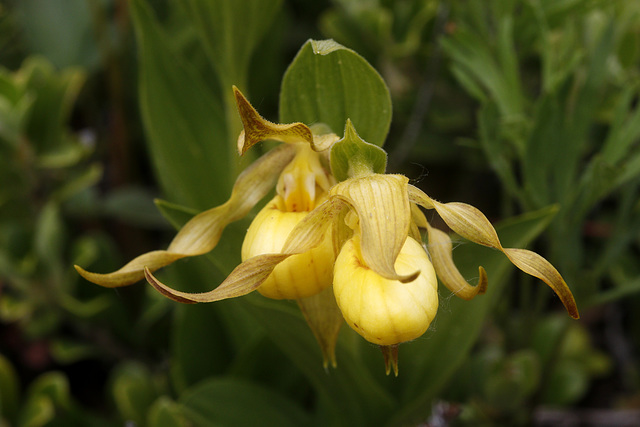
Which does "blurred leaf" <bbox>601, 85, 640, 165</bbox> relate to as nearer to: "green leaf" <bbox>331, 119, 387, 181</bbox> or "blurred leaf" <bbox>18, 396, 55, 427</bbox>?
"green leaf" <bbox>331, 119, 387, 181</bbox>

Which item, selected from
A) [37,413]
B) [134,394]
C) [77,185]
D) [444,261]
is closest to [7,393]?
[37,413]

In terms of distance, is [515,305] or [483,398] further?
[515,305]

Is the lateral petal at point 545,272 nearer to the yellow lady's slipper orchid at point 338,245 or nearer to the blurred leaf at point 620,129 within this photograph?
the yellow lady's slipper orchid at point 338,245

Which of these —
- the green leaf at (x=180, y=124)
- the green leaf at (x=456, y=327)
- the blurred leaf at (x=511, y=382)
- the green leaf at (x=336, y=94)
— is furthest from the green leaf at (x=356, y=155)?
the blurred leaf at (x=511, y=382)

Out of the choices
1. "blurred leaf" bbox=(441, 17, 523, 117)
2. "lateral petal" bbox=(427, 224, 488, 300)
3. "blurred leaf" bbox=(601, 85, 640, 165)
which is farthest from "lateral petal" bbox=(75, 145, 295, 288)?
"blurred leaf" bbox=(601, 85, 640, 165)

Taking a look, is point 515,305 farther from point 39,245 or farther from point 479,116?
point 39,245

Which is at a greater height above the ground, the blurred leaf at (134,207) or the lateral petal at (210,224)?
the lateral petal at (210,224)

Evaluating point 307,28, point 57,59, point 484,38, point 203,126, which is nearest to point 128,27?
point 57,59
